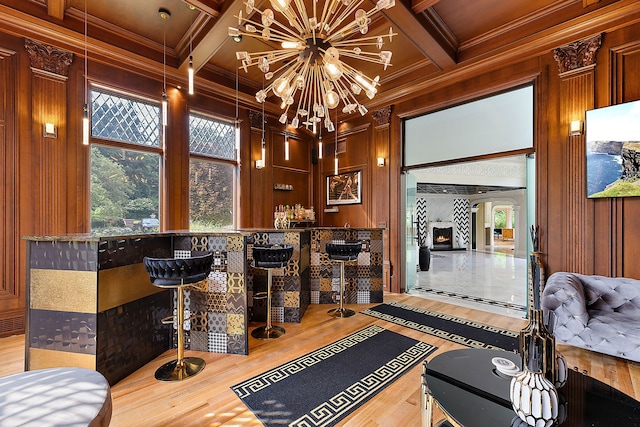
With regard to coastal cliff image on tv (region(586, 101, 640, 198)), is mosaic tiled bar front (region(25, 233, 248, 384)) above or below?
below

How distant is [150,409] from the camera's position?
1985 mm

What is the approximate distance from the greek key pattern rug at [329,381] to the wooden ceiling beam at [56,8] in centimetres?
475

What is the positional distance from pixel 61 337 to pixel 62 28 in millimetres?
3798

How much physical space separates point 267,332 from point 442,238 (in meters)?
11.2

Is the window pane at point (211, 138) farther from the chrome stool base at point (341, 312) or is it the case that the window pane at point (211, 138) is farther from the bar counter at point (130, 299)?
the chrome stool base at point (341, 312)

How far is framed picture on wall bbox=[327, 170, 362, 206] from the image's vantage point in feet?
19.9

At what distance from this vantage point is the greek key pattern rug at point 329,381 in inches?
76.7

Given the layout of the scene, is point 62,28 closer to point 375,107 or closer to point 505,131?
point 375,107

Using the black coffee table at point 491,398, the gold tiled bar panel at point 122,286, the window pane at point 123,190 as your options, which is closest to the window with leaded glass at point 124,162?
the window pane at point 123,190

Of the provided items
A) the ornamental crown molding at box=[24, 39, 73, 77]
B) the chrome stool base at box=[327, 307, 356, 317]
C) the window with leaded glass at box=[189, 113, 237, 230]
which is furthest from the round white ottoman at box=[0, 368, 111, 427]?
the ornamental crown molding at box=[24, 39, 73, 77]

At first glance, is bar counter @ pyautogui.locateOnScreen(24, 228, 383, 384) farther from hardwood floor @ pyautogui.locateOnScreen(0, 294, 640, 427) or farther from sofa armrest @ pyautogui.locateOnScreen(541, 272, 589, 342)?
sofa armrest @ pyautogui.locateOnScreen(541, 272, 589, 342)

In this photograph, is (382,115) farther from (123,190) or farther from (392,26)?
(123,190)

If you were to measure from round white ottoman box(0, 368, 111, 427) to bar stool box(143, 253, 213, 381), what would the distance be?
95 cm

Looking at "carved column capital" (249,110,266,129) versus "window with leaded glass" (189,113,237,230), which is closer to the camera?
"window with leaded glass" (189,113,237,230)
